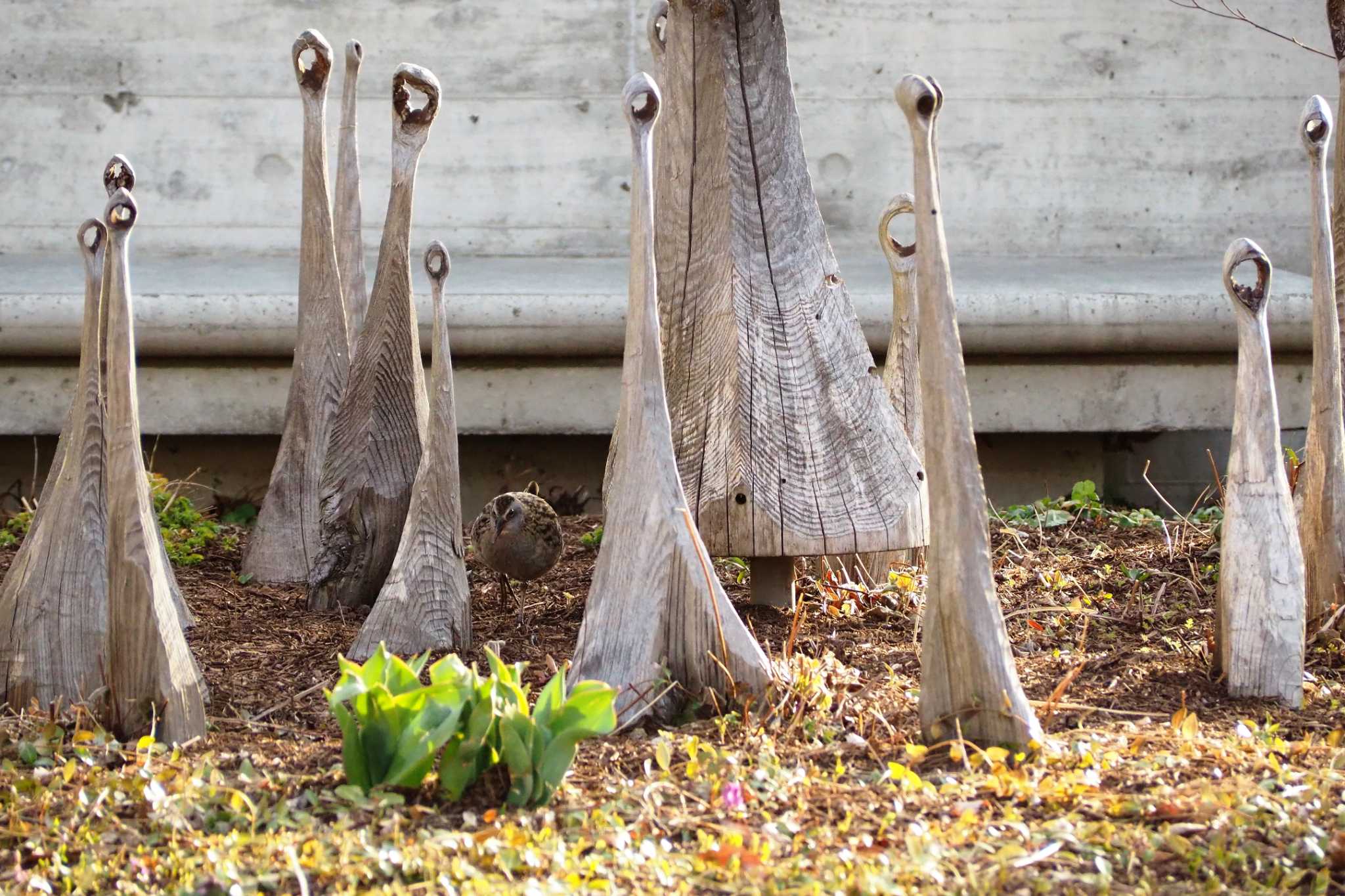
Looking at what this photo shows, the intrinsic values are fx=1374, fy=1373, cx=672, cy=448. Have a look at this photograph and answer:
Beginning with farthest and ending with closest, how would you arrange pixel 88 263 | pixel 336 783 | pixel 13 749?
pixel 88 263, pixel 13 749, pixel 336 783

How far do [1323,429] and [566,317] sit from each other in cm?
206

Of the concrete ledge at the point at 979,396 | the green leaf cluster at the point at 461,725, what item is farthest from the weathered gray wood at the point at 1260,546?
the concrete ledge at the point at 979,396

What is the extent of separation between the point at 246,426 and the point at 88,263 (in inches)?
79.8

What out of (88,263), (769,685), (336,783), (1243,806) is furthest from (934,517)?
(88,263)

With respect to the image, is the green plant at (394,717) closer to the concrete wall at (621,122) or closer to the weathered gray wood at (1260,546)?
the weathered gray wood at (1260,546)

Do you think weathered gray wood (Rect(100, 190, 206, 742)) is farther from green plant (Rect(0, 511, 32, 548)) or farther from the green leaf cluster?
green plant (Rect(0, 511, 32, 548))

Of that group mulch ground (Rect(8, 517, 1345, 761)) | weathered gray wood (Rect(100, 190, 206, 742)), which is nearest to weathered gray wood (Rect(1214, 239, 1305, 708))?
mulch ground (Rect(8, 517, 1345, 761))

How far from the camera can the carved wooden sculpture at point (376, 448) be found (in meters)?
2.37

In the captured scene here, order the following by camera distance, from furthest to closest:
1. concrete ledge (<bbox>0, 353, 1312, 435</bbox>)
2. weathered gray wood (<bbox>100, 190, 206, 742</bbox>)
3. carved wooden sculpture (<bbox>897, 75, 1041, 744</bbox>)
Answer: concrete ledge (<bbox>0, 353, 1312, 435</bbox>)
weathered gray wood (<bbox>100, 190, 206, 742</bbox>)
carved wooden sculpture (<bbox>897, 75, 1041, 744</bbox>)

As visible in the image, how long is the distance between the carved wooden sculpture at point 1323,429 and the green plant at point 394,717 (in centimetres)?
134

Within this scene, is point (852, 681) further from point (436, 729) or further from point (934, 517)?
point (436, 729)

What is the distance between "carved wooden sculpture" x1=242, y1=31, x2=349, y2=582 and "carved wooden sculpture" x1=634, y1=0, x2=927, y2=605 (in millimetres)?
770

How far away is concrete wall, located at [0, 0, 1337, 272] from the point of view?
455 cm

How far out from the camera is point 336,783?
5.26 ft
